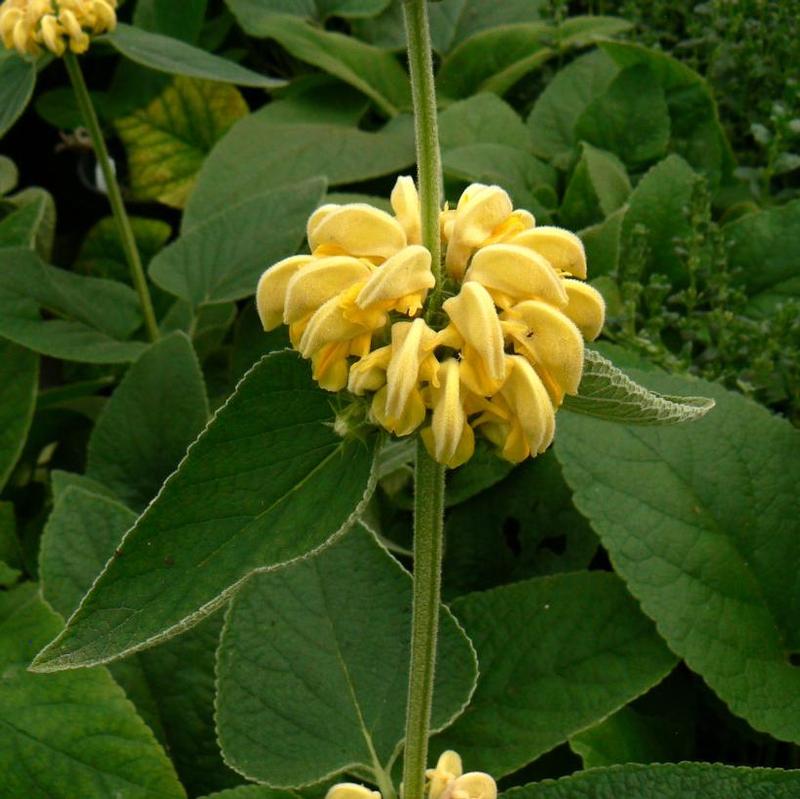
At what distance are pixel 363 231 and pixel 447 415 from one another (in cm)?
8

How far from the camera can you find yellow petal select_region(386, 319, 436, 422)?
36 centimetres

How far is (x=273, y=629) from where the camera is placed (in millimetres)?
625

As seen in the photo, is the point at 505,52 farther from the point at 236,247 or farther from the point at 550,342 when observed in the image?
the point at 550,342

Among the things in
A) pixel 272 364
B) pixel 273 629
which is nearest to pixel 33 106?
pixel 273 629

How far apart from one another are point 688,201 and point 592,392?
59 centimetres

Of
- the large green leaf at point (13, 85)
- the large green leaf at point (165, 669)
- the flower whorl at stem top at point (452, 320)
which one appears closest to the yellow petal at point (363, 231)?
the flower whorl at stem top at point (452, 320)

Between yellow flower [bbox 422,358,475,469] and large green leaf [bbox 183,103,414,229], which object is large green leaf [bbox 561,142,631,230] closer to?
large green leaf [bbox 183,103,414,229]

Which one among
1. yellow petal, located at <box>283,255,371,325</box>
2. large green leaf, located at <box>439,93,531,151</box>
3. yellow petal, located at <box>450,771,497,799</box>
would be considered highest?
yellow petal, located at <box>283,255,371,325</box>

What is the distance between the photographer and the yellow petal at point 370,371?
1.25ft

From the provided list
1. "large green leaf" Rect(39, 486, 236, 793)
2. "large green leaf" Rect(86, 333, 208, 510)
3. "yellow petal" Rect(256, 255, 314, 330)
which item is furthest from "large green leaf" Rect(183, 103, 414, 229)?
"yellow petal" Rect(256, 255, 314, 330)

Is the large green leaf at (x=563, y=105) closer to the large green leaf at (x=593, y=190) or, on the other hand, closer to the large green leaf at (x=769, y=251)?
the large green leaf at (x=593, y=190)

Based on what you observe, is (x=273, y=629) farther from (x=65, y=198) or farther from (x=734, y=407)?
(x=65, y=198)

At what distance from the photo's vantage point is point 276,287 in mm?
423

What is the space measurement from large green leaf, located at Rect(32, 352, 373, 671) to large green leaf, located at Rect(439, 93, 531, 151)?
71 cm
